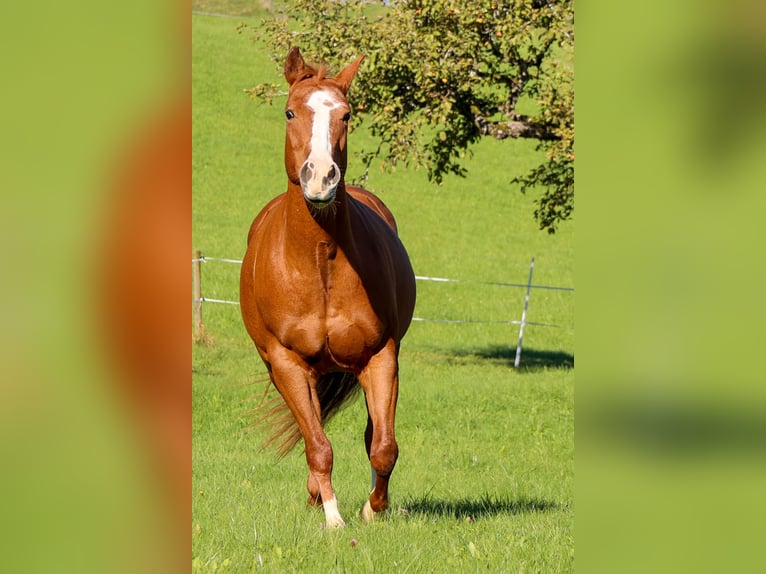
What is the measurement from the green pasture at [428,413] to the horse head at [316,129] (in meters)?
1.56

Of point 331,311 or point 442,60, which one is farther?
point 442,60

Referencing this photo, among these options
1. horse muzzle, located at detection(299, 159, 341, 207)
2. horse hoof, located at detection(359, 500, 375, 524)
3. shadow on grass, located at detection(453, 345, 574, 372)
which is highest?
horse muzzle, located at detection(299, 159, 341, 207)

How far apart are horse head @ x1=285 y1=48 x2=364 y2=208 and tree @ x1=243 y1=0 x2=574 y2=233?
9.22 metres

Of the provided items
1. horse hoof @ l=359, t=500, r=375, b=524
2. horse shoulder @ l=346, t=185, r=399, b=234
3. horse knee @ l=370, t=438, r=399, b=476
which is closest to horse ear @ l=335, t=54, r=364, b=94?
horse knee @ l=370, t=438, r=399, b=476

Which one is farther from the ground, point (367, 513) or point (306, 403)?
point (306, 403)

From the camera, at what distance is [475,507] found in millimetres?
5883

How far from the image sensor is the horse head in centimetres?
402

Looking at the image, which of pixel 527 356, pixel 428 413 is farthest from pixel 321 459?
pixel 527 356

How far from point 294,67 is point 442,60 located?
9.69 m

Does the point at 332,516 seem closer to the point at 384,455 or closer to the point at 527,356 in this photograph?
the point at 384,455

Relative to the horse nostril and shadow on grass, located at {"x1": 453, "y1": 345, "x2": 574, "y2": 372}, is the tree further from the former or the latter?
the horse nostril

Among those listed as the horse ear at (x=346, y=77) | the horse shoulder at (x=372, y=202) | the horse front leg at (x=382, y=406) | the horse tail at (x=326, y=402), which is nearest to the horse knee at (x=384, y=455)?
the horse front leg at (x=382, y=406)
